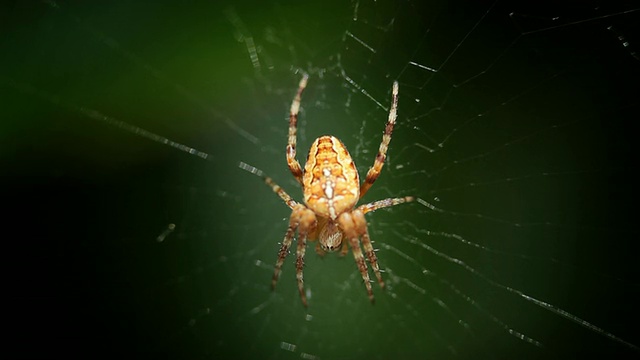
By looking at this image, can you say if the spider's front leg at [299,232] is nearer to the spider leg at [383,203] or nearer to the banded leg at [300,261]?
the banded leg at [300,261]

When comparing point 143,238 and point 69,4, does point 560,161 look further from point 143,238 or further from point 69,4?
point 69,4

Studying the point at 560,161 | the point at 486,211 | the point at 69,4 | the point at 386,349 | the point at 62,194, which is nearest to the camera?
the point at 69,4

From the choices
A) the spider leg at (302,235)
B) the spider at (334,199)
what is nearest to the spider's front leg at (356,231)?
the spider at (334,199)

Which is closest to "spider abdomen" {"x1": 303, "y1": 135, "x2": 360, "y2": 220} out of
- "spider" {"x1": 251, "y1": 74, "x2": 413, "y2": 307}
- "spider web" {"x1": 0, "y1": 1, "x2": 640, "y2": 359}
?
"spider" {"x1": 251, "y1": 74, "x2": 413, "y2": 307}

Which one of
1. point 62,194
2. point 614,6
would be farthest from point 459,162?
point 62,194

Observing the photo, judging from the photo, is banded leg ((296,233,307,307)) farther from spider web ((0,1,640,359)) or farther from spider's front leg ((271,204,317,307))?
spider web ((0,1,640,359))

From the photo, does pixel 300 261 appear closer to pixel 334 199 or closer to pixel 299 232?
pixel 299 232
